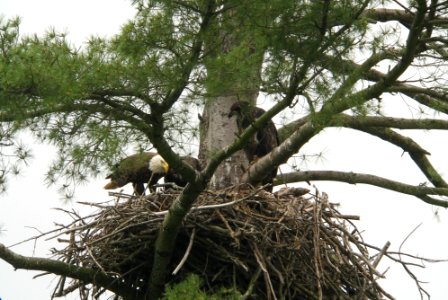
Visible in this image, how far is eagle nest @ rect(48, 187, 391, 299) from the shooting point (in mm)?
7145

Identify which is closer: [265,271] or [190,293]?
[190,293]

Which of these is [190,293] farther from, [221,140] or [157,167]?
[157,167]

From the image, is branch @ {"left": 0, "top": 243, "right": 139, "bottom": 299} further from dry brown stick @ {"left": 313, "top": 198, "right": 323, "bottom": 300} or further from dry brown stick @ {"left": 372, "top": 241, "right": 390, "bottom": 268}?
dry brown stick @ {"left": 372, "top": 241, "right": 390, "bottom": 268}

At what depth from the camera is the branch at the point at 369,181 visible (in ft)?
28.4

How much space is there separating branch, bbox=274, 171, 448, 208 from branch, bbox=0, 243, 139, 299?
224 centimetres

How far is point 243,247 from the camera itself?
7.20 meters

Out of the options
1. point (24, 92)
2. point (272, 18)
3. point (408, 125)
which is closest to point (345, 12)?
point (272, 18)

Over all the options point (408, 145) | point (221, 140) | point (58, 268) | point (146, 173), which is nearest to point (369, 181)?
point (408, 145)

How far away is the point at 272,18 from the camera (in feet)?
20.0

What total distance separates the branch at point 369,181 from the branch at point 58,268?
2240 mm

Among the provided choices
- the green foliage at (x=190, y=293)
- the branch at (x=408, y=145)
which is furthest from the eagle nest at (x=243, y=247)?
the branch at (x=408, y=145)

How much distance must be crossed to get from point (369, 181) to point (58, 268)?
125 inches

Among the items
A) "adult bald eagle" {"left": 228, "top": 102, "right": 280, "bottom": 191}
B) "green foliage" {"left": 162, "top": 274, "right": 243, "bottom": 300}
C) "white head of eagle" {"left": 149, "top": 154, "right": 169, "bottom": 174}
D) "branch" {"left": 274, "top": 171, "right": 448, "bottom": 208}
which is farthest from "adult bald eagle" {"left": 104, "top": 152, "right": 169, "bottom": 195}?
"green foliage" {"left": 162, "top": 274, "right": 243, "bottom": 300}

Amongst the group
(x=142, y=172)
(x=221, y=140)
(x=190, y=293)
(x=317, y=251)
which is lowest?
(x=190, y=293)
